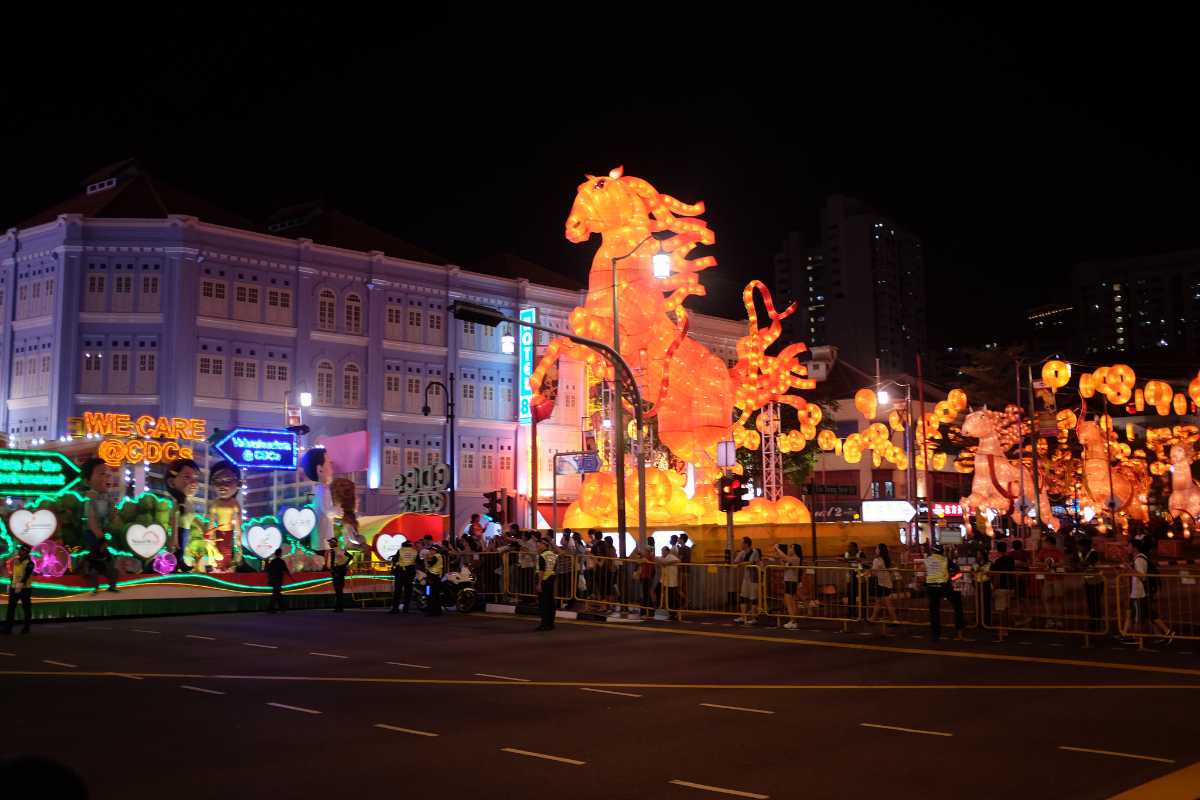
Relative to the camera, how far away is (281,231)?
52625 millimetres

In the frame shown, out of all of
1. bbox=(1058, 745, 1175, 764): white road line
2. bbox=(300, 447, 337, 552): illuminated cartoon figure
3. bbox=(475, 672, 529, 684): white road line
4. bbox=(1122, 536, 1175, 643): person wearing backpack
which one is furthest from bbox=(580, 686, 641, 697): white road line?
bbox=(300, 447, 337, 552): illuminated cartoon figure

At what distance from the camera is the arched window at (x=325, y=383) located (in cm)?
4831

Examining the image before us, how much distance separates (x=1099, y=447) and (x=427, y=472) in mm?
32843

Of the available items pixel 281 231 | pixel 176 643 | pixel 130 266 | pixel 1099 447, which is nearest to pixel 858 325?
pixel 1099 447

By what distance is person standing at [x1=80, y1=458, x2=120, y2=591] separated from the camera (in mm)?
23984

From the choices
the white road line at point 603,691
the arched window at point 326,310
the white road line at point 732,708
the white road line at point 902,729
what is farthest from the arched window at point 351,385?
the white road line at point 902,729

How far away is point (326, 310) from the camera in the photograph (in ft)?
160

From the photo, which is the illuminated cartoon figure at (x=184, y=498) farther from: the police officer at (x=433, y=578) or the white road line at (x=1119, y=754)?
the white road line at (x=1119, y=754)

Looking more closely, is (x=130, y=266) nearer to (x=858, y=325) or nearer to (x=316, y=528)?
(x=316, y=528)

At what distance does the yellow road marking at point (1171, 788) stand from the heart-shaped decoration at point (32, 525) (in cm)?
2405

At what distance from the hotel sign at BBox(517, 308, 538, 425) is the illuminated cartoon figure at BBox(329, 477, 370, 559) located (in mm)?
13793

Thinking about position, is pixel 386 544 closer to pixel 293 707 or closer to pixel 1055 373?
pixel 1055 373

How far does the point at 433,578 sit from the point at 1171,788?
17340mm

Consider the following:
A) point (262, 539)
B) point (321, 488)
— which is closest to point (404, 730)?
point (262, 539)
